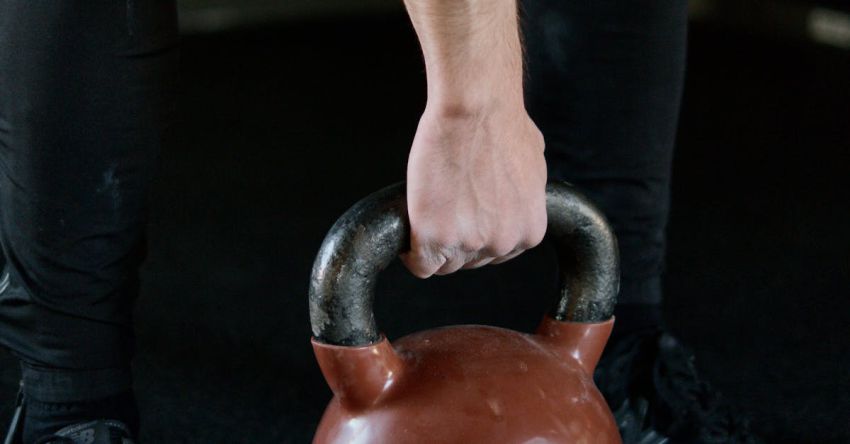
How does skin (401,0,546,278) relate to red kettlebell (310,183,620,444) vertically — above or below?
above


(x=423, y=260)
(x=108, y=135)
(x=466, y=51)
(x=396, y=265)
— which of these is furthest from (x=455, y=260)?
(x=396, y=265)

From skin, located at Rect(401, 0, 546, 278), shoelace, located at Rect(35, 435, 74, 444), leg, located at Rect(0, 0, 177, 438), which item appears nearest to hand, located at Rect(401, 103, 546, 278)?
skin, located at Rect(401, 0, 546, 278)

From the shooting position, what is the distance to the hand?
2.41ft

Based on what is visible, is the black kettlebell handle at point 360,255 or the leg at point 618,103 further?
the leg at point 618,103

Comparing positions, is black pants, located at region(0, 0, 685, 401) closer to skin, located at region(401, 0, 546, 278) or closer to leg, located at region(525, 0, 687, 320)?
leg, located at region(525, 0, 687, 320)

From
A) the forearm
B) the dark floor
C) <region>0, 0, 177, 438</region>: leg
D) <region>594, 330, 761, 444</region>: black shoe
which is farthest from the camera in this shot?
the dark floor

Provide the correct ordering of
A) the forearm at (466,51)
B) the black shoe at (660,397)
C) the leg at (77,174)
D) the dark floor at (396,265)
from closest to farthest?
the forearm at (466,51) < the leg at (77,174) < the black shoe at (660,397) < the dark floor at (396,265)

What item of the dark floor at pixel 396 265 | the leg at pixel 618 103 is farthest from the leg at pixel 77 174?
the leg at pixel 618 103

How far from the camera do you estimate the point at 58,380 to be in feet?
3.05

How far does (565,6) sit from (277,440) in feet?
1.70

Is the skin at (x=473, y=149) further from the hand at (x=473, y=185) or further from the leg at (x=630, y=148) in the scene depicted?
the leg at (x=630, y=148)

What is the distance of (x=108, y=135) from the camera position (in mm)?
876

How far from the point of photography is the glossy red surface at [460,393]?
2.41 feet

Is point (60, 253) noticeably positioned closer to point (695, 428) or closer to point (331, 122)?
point (695, 428)
